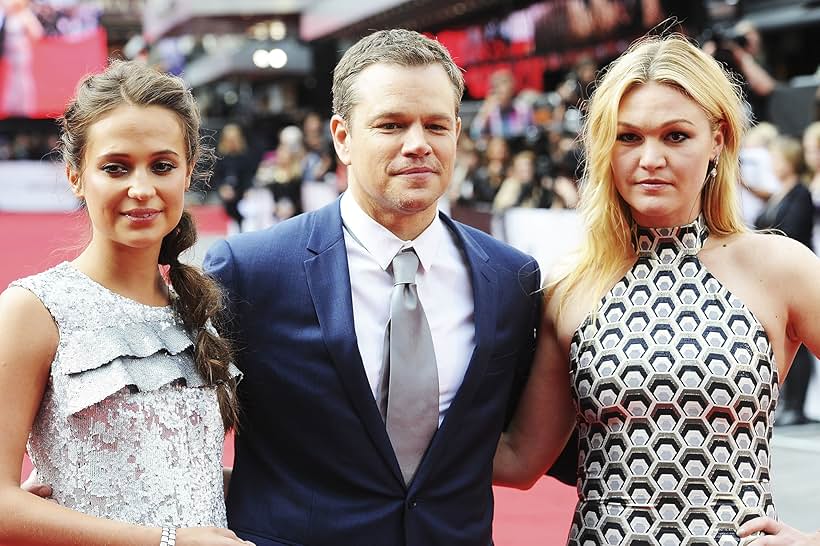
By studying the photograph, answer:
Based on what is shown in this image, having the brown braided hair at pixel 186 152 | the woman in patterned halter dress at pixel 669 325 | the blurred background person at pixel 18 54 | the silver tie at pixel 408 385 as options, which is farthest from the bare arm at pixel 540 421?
the blurred background person at pixel 18 54

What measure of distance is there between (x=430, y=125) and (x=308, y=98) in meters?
34.1

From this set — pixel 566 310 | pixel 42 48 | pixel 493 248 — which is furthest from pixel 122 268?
pixel 42 48

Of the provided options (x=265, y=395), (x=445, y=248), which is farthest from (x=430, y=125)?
(x=265, y=395)

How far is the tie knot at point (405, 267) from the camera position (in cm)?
249

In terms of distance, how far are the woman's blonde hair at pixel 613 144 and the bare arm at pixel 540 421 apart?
14 cm

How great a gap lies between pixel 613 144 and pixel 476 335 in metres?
0.56

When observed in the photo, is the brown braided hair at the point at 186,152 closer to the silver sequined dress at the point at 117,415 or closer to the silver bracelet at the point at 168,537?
the silver sequined dress at the point at 117,415

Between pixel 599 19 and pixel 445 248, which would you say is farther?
pixel 599 19

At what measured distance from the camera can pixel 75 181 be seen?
2227mm

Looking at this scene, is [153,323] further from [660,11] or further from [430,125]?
[660,11]

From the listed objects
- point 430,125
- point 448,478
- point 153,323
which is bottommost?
point 448,478

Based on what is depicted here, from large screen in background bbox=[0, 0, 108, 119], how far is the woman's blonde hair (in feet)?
76.8

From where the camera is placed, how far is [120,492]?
2043 mm

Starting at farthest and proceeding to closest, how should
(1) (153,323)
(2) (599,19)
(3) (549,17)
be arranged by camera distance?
(3) (549,17) → (2) (599,19) → (1) (153,323)
